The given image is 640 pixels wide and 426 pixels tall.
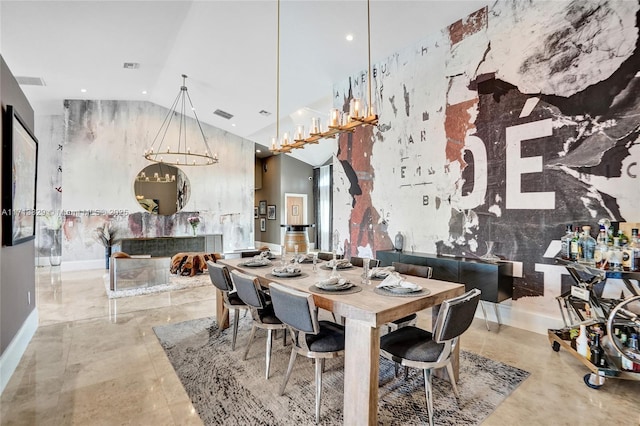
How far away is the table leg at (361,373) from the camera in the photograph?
177cm

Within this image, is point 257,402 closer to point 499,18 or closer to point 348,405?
Answer: point 348,405

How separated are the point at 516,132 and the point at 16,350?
18.0 feet

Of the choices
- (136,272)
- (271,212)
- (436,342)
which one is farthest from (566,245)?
(271,212)

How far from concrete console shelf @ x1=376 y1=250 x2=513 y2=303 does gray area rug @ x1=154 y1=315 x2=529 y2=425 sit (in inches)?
35.1

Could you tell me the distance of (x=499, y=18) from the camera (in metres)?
3.81

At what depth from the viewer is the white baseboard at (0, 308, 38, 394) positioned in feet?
8.08

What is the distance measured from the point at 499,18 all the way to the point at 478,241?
2.72 meters

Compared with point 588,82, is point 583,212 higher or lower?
lower

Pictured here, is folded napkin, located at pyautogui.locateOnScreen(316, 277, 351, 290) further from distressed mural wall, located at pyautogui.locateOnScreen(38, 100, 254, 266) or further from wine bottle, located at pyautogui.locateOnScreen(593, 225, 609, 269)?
distressed mural wall, located at pyautogui.locateOnScreen(38, 100, 254, 266)

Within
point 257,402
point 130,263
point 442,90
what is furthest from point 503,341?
point 130,263

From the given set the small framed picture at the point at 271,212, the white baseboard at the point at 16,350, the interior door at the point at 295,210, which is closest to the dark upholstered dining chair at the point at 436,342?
the white baseboard at the point at 16,350

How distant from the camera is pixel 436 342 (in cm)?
197

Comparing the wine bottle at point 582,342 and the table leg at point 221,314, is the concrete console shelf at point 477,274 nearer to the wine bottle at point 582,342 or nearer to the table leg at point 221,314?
the wine bottle at point 582,342

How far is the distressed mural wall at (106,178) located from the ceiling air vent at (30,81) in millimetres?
1391
